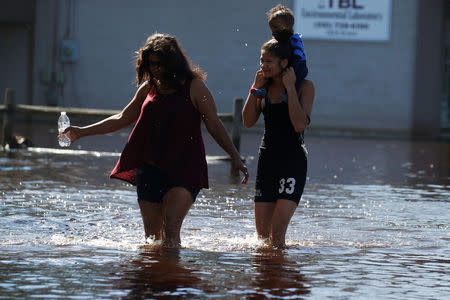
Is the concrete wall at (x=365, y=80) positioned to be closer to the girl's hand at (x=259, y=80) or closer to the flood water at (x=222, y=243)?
the flood water at (x=222, y=243)

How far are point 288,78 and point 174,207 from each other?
1.14 m

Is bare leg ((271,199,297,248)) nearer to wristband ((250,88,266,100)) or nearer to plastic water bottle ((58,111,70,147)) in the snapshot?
wristband ((250,88,266,100))

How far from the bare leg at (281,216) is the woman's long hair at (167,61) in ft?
3.45

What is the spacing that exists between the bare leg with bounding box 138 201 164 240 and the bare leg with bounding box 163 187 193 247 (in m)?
0.08

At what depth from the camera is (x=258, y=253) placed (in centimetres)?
705

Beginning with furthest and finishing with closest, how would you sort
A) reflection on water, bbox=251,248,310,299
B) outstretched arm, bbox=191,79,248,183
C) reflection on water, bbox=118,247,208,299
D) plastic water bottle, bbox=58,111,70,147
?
plastic water bottle, bbox=58,111,70,147 → outstretched arm, bbox=191,79,248,183 → reflection on water, bbox=251,248,310,299 → reflection on water, bbox=118,247,208,299

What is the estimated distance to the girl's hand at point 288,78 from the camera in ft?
21.8

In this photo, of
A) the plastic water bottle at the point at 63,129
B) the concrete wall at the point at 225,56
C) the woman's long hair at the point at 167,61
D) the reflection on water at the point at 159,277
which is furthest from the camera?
the concrete wall at the point at 225,56

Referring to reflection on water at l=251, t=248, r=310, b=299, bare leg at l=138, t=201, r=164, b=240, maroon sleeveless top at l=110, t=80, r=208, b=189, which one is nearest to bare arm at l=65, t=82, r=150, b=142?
maroon sleeveless top at l=110, t=80, r=208, b=189

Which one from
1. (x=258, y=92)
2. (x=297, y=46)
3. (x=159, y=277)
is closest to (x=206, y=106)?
(x=258, y=92)

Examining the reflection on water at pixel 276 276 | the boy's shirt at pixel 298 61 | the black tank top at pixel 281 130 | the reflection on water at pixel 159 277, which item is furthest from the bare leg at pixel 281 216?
the boy's shirt at pixel 298 61

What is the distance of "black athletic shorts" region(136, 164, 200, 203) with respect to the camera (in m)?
6.56

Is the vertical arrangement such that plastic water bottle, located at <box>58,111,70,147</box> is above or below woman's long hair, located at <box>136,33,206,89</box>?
below

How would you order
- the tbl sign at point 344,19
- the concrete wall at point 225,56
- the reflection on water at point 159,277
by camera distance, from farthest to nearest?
the concrete wall at point 225,56 → the tbl sign at point 344,19 → the reflection on water at point 159,277
